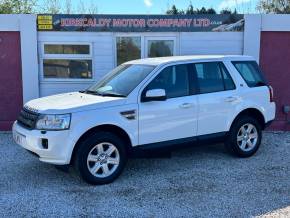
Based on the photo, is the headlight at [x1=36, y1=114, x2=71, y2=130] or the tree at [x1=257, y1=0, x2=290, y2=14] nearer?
the headlight at [x1=36, y1=114, x2=71, y2=130]

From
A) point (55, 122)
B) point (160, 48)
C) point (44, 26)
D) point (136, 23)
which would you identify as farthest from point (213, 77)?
point (44, 26)

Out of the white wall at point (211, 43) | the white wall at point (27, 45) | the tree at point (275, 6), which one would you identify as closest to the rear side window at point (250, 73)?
the white wall at point (211, 43)

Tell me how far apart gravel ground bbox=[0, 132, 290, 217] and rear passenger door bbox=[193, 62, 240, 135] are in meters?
0.69

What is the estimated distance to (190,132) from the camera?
6.59 meters

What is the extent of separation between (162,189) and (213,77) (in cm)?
216

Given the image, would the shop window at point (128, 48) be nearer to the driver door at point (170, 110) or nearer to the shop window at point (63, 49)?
the shop window at point (63, 49)

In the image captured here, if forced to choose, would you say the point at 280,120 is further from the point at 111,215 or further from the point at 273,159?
the point at 111,215

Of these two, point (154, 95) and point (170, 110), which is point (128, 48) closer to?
point (170, 110)

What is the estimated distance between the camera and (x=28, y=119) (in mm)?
6074

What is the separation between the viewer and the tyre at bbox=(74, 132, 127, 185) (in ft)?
18.9

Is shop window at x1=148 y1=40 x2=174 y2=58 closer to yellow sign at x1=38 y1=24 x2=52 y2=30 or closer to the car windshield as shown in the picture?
yellow sign at x1=38 y1=24 x2=52 y2=30

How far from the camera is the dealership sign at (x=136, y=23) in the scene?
971cm

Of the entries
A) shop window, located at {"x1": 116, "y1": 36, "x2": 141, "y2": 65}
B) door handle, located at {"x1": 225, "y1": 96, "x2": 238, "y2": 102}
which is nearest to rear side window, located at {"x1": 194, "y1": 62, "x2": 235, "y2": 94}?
door handle, located at {"x1": 225, "y1": 96, "x2": 238, "y2": 102}

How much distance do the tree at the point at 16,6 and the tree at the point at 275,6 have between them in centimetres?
1248
